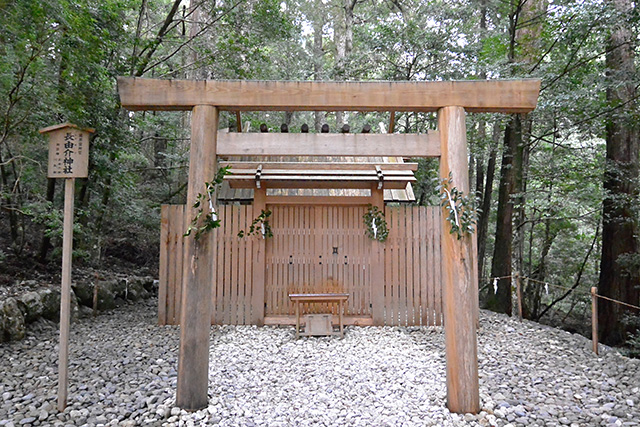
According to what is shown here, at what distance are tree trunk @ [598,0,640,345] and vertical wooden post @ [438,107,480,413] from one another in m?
4.10

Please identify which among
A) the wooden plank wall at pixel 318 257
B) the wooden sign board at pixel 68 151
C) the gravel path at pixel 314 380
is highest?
the wooden sign board at pixel 68 151

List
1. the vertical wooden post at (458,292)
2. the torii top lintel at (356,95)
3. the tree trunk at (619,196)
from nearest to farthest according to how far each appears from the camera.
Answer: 1. the vertical wooden post at (458,292)
2. the torii top lintel at (356,95)
3. the tree trunk at (619,196)

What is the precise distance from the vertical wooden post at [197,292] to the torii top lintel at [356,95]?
21 centimetres

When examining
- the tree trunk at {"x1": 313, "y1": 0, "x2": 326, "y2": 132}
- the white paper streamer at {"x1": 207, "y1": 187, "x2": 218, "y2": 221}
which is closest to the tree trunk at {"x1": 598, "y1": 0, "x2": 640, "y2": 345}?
the white paper streamer at {"x1": 207, "y1": 187, "x2": 218, "y2": 221}

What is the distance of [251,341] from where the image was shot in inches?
205

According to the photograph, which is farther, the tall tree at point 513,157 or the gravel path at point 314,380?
the tall tree at point 513,157

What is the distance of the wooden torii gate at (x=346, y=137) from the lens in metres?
3.16

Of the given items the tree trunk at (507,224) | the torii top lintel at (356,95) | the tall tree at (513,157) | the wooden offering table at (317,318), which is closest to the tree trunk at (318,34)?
the tall tree at (513,157)

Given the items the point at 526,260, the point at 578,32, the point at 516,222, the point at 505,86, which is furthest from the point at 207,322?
the point at 526,260

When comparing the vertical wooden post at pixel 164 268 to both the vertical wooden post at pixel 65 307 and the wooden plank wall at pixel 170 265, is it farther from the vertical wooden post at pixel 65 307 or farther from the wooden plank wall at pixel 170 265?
the vertical wooden post at pixel 65 307

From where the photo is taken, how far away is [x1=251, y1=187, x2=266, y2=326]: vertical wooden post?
19.7 feet

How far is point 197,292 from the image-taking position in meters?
3.14

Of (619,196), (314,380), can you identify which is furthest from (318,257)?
(619,196)

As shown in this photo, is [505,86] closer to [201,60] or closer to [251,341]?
[251,341]
